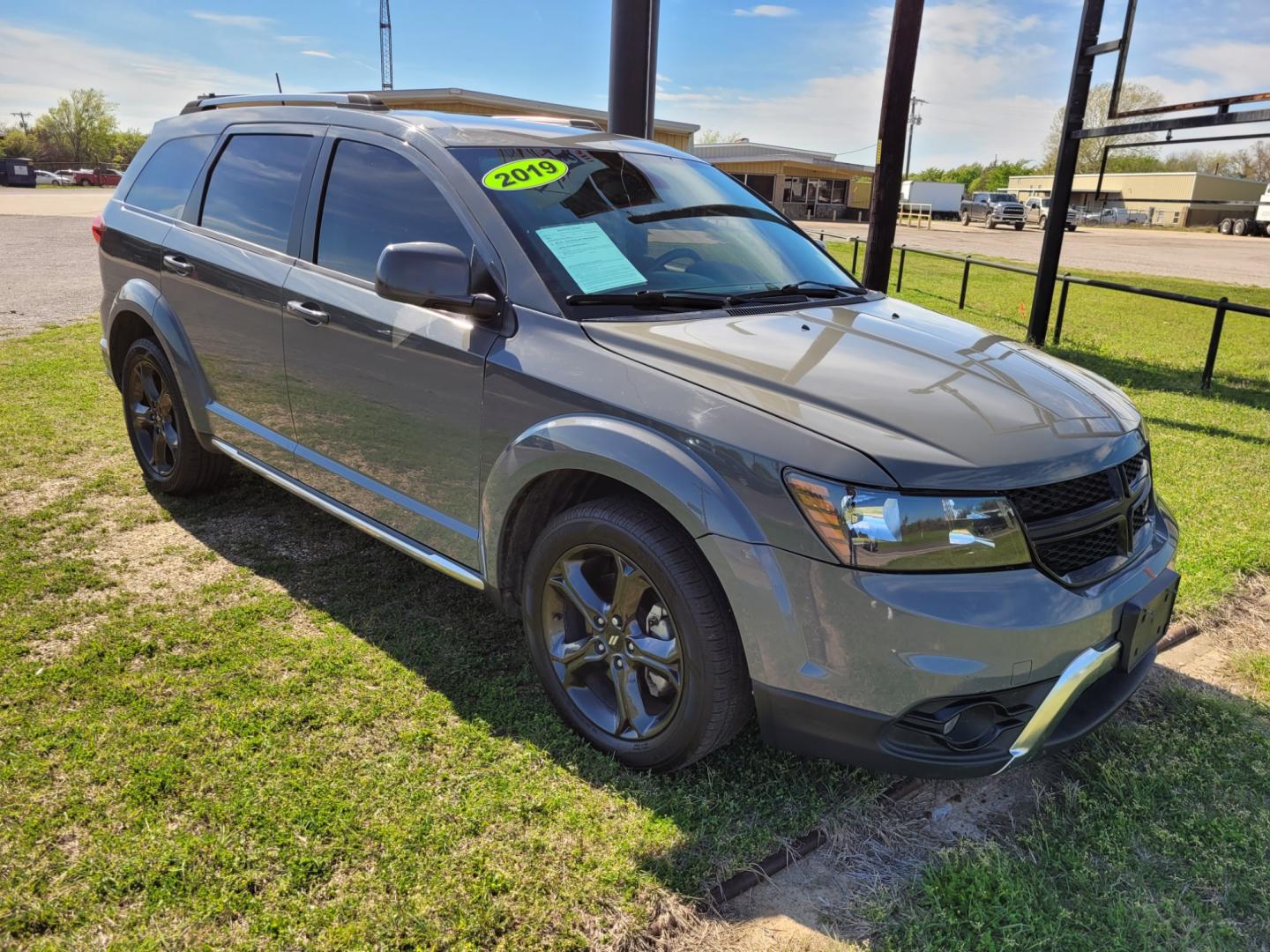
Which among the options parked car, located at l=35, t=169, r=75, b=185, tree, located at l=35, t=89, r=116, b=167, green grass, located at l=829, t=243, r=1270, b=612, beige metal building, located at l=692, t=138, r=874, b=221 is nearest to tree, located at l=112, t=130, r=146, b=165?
tree, located at l=35, t=89, r=116, b=167

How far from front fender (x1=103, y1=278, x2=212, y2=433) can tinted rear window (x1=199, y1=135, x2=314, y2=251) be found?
502mm

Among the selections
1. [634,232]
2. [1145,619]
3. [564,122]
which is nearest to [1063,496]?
[1145,619]

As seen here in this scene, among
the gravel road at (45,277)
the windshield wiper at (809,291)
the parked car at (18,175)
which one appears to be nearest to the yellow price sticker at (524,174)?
the windshield wiper at (809,291)

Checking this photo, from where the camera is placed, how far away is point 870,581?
2.15 meters

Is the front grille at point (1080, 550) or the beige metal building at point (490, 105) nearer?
the front grille at point (1080, 550)

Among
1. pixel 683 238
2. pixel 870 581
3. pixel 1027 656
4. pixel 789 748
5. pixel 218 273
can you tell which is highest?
pixel 683 238

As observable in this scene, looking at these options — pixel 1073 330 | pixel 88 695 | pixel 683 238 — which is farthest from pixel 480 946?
pixel 1073 330

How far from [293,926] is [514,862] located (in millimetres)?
546

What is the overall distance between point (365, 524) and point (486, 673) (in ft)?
2.39

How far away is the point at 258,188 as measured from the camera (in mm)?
3877

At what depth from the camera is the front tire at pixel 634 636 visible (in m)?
2.41

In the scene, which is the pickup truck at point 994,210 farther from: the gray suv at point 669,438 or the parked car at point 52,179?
the parked car at point 52,179

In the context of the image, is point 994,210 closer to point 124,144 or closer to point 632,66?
point 632,66

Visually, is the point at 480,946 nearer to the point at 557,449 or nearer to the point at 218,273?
the point at 557,449
